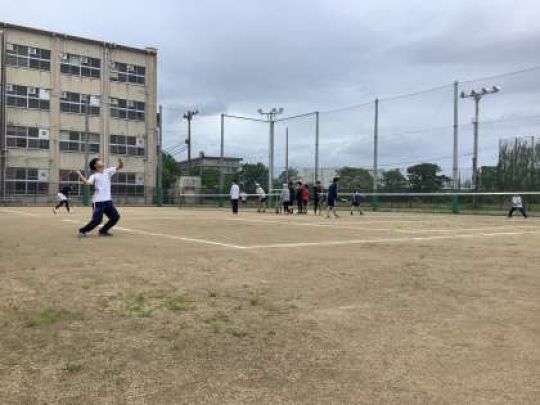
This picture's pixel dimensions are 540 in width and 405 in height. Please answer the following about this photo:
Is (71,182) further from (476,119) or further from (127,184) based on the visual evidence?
(476,119)

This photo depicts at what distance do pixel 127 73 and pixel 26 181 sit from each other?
48.4ft

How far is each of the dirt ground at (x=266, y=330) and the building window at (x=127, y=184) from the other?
2063 inches

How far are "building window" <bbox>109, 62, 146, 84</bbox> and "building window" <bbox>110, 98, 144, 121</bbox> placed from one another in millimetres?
2003

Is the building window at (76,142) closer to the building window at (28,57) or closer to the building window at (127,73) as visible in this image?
the building window at (28,57)

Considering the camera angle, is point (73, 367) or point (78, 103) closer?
point (73, 367)

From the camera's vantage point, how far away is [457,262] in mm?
8703

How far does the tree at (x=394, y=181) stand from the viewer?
113 ft

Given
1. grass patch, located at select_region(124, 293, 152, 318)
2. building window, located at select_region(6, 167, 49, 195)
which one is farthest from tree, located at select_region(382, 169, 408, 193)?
building window, located at select_region(6, 167, 49, 195)

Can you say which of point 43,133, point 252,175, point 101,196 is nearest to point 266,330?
point 101,196

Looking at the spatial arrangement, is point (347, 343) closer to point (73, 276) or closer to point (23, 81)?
point (73, 276)

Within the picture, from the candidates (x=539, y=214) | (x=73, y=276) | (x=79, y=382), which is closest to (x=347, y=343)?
(x=79, y=382)

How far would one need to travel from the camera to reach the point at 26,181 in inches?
2125

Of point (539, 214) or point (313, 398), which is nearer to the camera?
point (313, 398)

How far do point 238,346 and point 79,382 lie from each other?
1215 mm
